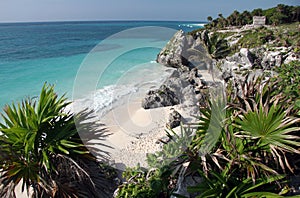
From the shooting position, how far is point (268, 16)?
30422 mm

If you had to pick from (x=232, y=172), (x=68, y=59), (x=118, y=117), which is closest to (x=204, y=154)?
(x=232, y=172)

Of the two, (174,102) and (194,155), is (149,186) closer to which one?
(194,155)

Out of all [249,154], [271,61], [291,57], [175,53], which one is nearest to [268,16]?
[175,53]

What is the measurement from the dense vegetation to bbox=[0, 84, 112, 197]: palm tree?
29991 millimetres

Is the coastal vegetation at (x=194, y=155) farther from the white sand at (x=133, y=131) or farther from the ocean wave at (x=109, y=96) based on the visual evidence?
the ocean wave at (x=109, y=96)

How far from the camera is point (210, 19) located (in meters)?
41.6

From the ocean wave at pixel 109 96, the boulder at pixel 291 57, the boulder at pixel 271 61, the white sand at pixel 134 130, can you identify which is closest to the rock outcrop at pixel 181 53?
the boulder at pixel 271 61

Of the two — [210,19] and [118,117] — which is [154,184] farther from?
[210,19]

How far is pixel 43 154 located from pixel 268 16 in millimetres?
33164

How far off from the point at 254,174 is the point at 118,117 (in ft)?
25.1

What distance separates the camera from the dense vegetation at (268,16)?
28.8 meters

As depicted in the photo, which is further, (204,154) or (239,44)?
(239,44)

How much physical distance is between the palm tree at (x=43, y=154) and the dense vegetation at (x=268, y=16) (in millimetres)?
29991

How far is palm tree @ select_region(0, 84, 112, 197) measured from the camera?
374 cm
